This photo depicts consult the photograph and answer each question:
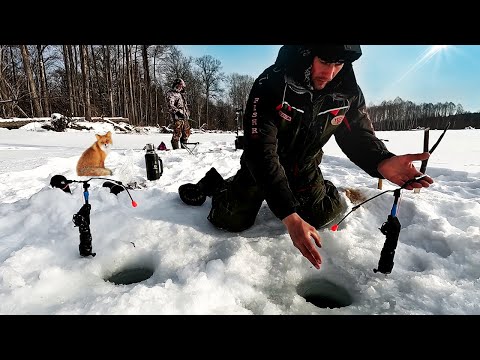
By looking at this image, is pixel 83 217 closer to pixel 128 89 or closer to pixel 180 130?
pixel 180 130

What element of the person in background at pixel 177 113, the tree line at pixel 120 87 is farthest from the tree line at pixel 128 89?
the person in background at pixel 177 113

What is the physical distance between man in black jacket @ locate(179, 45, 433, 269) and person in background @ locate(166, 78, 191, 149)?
5.32 metres

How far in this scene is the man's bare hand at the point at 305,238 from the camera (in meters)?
1.14

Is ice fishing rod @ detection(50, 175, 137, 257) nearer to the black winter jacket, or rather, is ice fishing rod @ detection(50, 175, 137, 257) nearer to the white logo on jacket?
the black winter jacket

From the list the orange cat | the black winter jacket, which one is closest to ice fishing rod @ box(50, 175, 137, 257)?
the black winter jacket

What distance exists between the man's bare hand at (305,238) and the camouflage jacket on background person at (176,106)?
6379 mm

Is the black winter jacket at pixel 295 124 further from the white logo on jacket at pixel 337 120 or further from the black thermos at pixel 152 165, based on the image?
the black thermos at pixel 152 165

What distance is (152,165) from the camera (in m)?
3.69

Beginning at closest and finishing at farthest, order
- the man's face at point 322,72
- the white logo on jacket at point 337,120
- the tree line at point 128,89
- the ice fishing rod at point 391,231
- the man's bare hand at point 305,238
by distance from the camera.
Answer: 1. the man's bare hand at point 305,238
2. the ice fishing rod at point 391,231
3. the man's face at point 322,72
4. the white logo on jacket at point 337,120
5. the tree line at point 128,89

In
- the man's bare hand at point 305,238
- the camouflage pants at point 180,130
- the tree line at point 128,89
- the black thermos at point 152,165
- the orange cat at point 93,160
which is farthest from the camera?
the tree line at point 128,89

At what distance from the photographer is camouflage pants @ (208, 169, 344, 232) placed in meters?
1.93

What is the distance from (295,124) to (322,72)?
331mm
